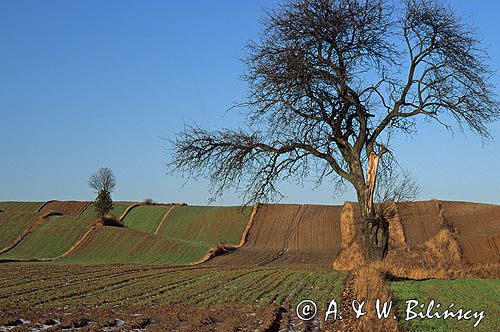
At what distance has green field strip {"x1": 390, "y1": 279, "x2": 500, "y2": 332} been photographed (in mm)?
13648

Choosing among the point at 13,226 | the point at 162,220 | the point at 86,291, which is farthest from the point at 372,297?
the point at 162,220

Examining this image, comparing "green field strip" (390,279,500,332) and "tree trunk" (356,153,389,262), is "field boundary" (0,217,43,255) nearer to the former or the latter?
"tree trunk" (356,153,389,262)

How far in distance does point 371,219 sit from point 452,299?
21.8 feet

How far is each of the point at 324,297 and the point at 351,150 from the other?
703cm

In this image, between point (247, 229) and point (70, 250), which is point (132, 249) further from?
point (247, 229)

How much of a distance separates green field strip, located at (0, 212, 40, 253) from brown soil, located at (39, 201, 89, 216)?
18.7m

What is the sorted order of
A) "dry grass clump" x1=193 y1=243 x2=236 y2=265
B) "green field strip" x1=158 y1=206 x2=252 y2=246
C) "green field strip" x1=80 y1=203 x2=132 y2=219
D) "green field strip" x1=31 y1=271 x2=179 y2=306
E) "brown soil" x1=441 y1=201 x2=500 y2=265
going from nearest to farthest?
"green field strip" x1=31 y1=271 x2=179 y2=306
"brown soil" x1=441 y1=201 x2=500 y2=265
"dry grass clump" x1=193 y1=243 x2=236 y2=265
"green field strip" x1=158 y1=206 x2=252 y2=246
"green field strip" x1=80 y1=203 x2=132 y2=219

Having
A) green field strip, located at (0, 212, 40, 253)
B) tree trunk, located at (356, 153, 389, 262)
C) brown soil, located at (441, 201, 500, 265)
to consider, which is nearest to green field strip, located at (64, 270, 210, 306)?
tree trunk, located at (356, 153, 389, 262)

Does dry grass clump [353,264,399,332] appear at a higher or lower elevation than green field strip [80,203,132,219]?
lower

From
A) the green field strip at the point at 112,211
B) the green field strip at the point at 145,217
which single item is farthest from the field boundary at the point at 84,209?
the green field strip at the point at 145,217

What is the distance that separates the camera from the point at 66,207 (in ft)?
274

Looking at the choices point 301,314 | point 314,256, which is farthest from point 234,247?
point 301,314

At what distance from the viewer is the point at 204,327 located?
13773mm

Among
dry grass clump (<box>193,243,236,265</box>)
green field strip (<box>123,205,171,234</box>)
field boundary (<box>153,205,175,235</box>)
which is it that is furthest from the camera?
green field strip (<box>123,205,171,234</box>)
